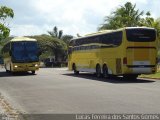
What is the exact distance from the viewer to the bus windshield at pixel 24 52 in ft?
130

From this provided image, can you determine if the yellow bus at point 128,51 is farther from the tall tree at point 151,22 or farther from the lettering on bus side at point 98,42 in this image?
the tall tree at point 151,22

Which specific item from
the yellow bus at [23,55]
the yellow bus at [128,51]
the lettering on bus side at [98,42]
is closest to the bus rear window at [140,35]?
the yellow bus at [128,51]

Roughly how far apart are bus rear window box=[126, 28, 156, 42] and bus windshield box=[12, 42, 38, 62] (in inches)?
555

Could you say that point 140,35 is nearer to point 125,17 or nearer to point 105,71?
point 105,71

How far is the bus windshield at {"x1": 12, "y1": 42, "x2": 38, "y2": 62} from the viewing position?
39.8 m

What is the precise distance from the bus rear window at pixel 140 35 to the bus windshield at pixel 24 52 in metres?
14.1

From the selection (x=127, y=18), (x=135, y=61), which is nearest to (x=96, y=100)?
(x=135, y=61)

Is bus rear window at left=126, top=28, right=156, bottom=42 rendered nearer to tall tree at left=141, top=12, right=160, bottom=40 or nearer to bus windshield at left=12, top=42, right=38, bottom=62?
bus windshield at left=12, top=42, right=38, bottom=62

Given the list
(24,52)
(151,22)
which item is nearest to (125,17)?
(151,22)

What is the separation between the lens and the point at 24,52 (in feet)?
130

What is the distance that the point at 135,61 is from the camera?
28172 millimetres

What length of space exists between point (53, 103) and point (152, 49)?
13.8 metres

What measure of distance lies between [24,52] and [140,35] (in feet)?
47.7

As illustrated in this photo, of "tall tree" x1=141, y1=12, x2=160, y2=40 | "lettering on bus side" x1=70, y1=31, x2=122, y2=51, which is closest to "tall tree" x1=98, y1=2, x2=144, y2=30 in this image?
"tall tree" x1=141, y1=12, x2=160, y2=40
